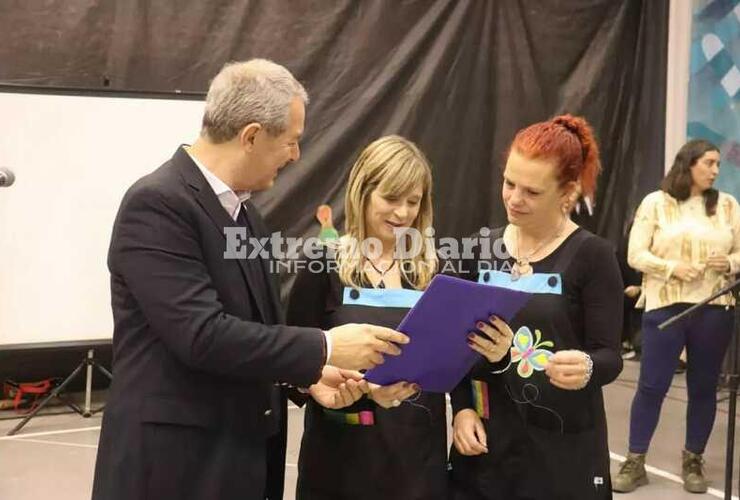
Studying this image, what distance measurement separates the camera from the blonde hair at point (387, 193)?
5.96ft

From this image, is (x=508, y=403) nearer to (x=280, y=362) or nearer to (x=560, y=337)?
(x=560, y=337)

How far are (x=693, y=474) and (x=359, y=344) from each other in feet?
8.67

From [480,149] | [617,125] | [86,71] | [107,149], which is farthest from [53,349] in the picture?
[617,125]

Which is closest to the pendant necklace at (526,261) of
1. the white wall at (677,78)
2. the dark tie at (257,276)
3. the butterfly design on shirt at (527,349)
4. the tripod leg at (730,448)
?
the butterfly design on shirt at (527,349)

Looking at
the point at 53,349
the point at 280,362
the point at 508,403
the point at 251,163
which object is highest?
the point at 251,163

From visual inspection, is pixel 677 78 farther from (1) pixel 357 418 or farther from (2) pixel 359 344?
(2) pixel 359 344

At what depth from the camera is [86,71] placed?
181 inches

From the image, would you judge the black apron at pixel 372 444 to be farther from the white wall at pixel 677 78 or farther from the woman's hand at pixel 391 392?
the white wall at pixel 677 78

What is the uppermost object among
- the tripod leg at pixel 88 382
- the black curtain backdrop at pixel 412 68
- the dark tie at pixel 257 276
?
the black curtain backdrop at pixel 412 68

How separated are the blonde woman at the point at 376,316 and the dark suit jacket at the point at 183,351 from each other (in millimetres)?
289

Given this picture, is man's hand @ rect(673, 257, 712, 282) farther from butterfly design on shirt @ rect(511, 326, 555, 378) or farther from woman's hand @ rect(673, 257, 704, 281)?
butterfly design on shirt @ rect(511, 326, 555, 378)

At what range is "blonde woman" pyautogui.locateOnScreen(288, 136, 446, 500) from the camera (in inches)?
68.4

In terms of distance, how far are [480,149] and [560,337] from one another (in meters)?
4.06

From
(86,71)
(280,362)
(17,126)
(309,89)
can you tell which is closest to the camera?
(280,362)
